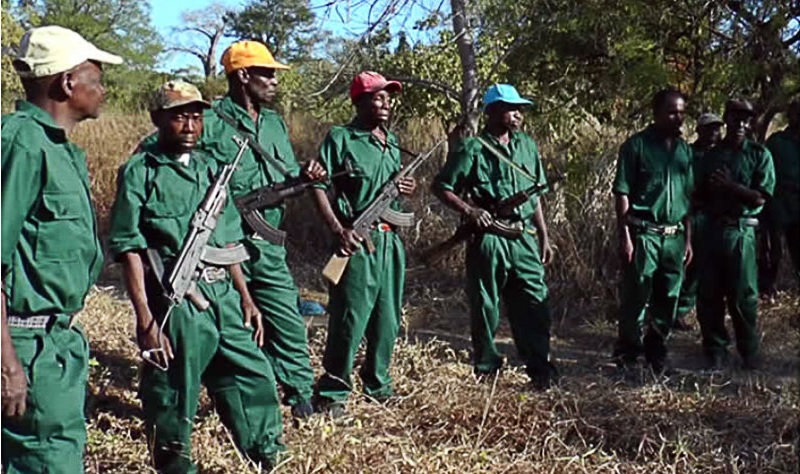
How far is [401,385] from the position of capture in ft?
19.1

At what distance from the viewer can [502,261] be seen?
586cm

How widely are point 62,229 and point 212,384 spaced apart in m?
1.30

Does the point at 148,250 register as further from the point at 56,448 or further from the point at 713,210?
the point at 713,210

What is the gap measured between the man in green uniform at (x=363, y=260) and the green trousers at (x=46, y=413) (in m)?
2.30

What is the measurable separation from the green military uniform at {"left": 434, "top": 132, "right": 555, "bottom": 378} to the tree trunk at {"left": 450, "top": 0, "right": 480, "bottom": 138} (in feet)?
8.92

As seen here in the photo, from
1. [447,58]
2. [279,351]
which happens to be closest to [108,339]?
[279,351]

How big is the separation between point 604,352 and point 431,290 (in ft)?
7.88

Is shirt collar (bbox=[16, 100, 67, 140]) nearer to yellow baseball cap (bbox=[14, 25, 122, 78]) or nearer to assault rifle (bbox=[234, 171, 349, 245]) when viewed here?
yellow baseball cap (bbox=[14, 25, 122, 78])

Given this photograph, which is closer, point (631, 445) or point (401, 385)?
point (631, 445)

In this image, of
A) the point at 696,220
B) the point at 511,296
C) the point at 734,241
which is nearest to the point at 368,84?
the point at 511,296

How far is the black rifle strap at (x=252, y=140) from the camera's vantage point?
5277mm

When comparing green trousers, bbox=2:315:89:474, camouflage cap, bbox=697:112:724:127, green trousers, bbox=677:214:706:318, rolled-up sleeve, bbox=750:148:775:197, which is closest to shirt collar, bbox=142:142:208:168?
green trousers, bbox=2:315:89:474

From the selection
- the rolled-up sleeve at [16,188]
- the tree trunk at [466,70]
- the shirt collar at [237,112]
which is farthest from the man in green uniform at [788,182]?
the rolled-up sleeve at [16,188]

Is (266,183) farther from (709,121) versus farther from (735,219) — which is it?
(709,121)
